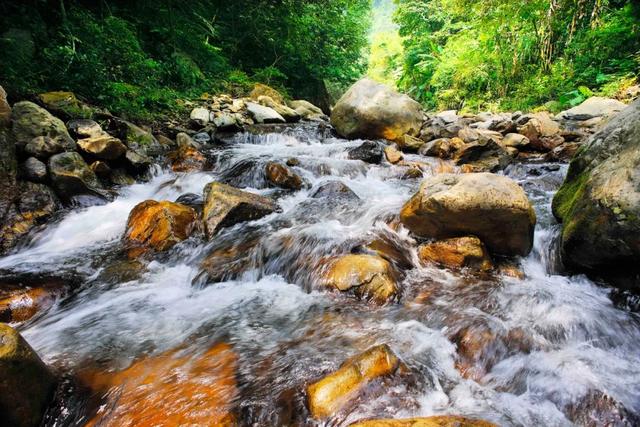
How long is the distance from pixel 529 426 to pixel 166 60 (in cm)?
1162

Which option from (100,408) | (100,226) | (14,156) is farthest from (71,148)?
(100,408)

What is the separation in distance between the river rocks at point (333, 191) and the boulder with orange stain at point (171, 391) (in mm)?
3490

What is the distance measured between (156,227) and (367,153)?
4700 millimetres

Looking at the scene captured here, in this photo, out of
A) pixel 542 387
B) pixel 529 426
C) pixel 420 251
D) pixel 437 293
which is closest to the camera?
pixel 529 426

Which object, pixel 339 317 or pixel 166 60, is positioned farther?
pixel 166 60

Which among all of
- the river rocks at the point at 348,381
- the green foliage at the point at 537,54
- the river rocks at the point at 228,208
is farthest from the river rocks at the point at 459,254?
the green foliage at the point at 537,54

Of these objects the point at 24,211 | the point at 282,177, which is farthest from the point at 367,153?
the point at 24,211

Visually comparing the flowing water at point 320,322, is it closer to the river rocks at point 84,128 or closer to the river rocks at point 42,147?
the river rocks at point 42,147

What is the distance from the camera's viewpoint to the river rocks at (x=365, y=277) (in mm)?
3182

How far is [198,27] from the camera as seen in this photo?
37.0 ft

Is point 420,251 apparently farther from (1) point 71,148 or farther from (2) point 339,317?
(1) point 71,148

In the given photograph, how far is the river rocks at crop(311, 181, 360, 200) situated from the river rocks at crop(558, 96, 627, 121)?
286 inches

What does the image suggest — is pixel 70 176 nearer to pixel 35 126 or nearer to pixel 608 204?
pixel 35 126

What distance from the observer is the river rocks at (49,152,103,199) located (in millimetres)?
4922
